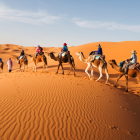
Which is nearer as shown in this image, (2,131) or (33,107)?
(2,131)

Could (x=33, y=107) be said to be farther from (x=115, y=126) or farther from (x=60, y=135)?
(x=115, y=126)

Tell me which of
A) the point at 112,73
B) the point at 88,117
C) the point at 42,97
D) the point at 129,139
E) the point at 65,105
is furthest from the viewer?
the point at 112,73

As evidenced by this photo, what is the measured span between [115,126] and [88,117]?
98 cm

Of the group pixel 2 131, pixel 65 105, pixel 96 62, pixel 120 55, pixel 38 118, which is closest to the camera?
pixel 2 131

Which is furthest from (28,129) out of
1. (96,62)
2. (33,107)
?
(96,62)

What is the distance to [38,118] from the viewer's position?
4285 millimetres

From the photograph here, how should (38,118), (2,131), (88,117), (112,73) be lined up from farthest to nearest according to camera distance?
(112,73) < (88,117) < (38,118) < (2,131)

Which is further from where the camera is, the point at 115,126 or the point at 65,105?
the point at 65,105

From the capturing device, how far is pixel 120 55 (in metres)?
25.8

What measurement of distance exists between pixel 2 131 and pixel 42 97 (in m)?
2.67

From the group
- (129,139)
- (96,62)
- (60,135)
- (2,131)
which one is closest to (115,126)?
(129,139)

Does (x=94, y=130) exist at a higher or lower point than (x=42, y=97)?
lower

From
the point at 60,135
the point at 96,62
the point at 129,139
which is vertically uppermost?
the point at 96,62

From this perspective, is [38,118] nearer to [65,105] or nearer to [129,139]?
[65,105]
